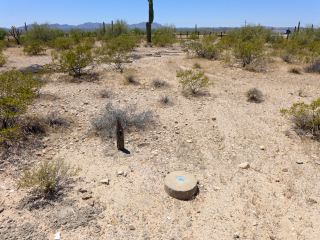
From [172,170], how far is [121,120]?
2.04 metres

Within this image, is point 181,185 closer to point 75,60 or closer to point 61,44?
point 75,60

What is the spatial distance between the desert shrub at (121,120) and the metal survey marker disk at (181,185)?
1.99m

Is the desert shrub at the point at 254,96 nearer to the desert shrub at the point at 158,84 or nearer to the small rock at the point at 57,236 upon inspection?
the desert shrub at the point at 158,84

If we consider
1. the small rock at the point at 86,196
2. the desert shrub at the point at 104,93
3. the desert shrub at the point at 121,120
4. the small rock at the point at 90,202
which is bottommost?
the small rock at the point at 90,202

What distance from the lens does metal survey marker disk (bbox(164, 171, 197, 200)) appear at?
338 cm

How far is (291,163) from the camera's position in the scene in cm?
432

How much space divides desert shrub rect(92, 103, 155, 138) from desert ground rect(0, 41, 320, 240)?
0.21m

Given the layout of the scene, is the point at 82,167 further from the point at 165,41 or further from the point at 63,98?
the point at 165,41

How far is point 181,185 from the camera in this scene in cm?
347

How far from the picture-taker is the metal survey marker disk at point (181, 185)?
3.38 m

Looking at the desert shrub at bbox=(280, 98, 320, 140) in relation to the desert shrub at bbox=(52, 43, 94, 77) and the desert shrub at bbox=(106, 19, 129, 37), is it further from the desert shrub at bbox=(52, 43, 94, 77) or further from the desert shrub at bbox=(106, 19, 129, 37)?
the desert shrub at bbox=(106, 19, 129, 37)

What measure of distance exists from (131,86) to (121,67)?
2.46m

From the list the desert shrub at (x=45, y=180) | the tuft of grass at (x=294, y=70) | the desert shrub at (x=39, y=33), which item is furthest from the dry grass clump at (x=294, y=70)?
the desert shrub at (x=39, y=33)

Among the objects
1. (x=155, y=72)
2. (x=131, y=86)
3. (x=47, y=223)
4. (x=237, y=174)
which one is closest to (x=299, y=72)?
(x=155, y=72)
